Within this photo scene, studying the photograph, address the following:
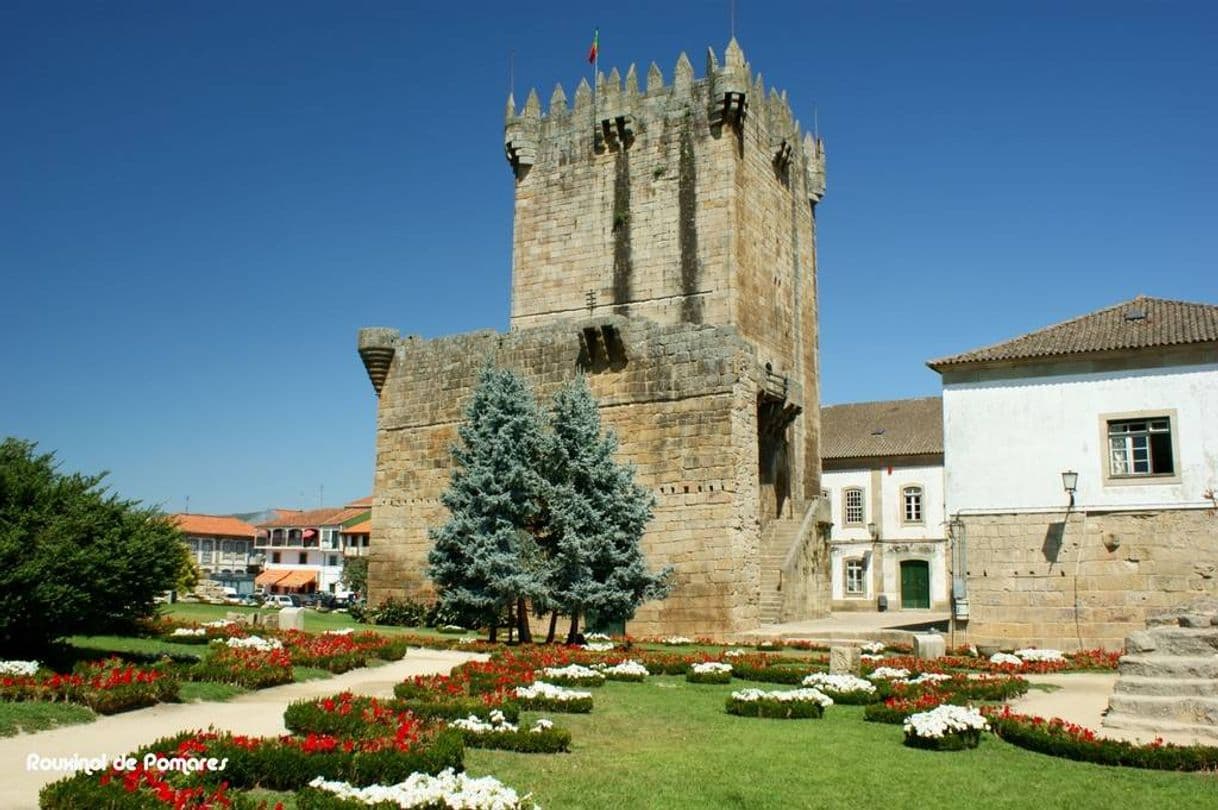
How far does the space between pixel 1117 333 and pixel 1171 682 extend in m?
12.1

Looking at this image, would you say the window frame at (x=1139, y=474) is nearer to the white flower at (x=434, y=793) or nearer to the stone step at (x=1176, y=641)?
the stone step at (x=1176, y=641)

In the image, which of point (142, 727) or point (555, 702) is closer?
point (142, 727)

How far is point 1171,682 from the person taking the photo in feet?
32.3

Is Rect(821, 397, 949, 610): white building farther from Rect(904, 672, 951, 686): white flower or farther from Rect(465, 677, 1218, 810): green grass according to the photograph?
Rect(465, 677, 1218, 810): green grass

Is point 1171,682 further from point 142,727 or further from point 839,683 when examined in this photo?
point 142,727

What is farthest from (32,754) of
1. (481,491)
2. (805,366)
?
(805,366)

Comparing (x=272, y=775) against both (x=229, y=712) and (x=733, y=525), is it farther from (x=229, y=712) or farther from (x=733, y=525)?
(x=733, y=525)

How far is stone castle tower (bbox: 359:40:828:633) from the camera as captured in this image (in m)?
22.3

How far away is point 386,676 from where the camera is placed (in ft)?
44.9

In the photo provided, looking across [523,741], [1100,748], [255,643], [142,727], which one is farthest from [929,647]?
[142,727]

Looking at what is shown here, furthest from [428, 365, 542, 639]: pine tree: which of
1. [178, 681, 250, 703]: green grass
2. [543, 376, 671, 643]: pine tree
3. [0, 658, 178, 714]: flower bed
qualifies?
[0, 658, 178, 714]: flower bed

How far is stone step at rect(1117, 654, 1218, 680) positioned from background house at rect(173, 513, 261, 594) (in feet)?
240

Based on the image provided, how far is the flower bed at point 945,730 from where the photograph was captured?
29.6ft

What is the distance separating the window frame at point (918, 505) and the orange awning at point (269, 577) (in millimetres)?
43595
